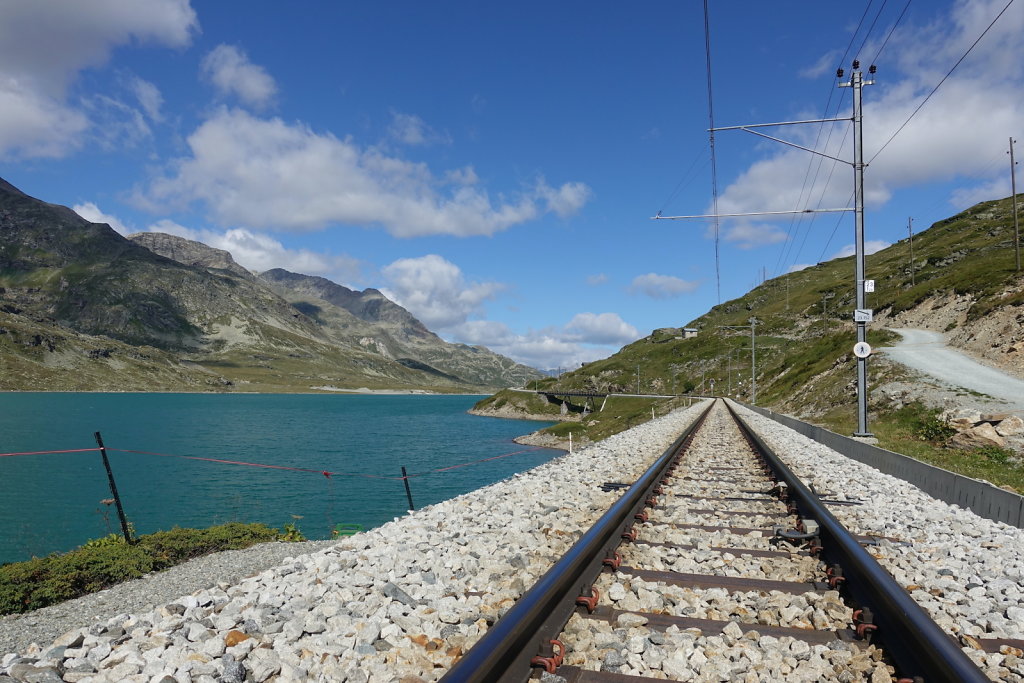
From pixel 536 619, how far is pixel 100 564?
532 inches

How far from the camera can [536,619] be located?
447 centimetres

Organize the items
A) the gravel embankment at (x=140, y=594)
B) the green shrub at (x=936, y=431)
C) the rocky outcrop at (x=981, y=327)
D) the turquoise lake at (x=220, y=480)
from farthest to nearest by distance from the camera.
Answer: the rocky outcrop at (x=981, y=327)
the turquoise lake at (x=220, y=480)
the green shrub at (x=936, y=431)
the gravel embankment at (x=140, y=594)

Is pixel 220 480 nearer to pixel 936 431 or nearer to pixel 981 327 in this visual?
pixel 936 431

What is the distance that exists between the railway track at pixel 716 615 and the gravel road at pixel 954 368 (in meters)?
25.7

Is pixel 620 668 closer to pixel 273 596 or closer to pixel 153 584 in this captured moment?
pixel 273 596

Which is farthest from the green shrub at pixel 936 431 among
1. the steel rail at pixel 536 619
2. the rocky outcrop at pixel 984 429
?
the steel rail at pixel 536 619

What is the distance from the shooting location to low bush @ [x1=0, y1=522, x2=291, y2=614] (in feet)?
40.4

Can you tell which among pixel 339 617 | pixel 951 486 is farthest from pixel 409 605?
pixel 951 486

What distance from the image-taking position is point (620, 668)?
14.1ft

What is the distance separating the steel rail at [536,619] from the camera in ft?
12.1

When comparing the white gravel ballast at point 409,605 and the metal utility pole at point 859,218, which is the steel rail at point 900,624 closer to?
the white gravel ballast at point 409,605

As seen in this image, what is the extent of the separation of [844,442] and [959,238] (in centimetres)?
18482

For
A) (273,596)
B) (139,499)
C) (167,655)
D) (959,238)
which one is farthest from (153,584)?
(959,238)

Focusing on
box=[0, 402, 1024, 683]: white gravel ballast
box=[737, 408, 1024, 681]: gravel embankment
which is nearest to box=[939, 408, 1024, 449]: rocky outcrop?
box=[737, 408, 1024, 681]: gravel embankment
